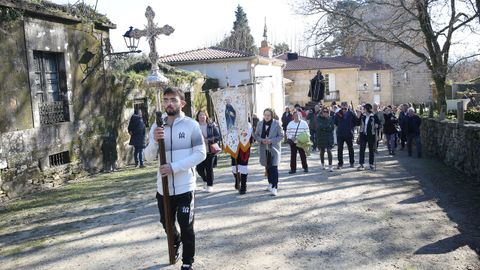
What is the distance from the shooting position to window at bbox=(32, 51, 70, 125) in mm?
11180

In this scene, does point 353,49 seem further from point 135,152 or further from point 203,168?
point 203,168

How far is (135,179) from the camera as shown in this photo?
11680 millimetres

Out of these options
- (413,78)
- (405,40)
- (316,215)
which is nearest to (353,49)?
(405,40)

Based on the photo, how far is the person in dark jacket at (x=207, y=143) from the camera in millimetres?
9469

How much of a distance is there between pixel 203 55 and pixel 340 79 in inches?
968

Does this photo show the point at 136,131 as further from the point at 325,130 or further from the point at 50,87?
the point at 325,130

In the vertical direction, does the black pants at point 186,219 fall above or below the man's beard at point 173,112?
below

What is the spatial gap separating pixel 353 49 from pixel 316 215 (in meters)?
14.7

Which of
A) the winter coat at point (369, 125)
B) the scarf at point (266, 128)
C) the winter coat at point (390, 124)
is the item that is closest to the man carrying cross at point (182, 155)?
the scarf at point (266, 128)

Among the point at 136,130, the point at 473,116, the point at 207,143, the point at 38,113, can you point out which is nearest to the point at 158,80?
the point at 207,143

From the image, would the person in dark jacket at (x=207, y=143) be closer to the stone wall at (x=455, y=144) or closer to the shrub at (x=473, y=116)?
the stone wall at (x=455, y=144)

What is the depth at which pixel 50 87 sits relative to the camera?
1163cm

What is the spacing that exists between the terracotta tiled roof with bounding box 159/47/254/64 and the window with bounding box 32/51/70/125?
13.5 m

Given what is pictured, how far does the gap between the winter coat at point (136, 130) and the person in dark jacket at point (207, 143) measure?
13.9 ft
